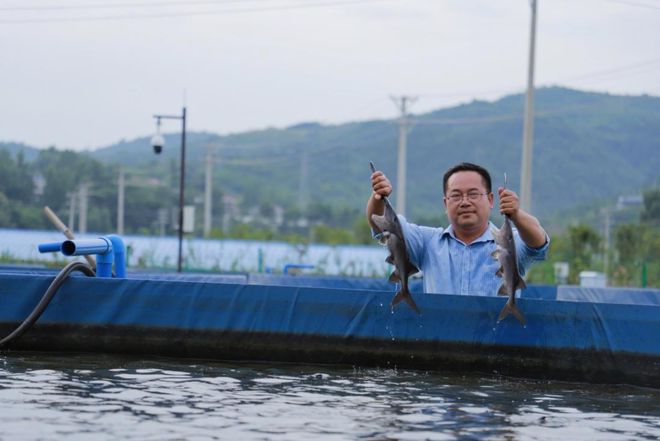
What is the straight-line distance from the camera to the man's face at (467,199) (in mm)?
10109

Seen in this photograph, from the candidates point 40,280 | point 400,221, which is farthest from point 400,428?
point 40,280

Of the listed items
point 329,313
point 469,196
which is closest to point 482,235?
point 469,196

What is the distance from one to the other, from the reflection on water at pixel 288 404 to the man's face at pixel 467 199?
4.57 ft

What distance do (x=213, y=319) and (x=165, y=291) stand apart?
585mm

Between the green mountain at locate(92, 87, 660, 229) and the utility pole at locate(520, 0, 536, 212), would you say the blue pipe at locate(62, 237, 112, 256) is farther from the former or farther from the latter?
the green mountain at locate(92, 87, 660, 229)

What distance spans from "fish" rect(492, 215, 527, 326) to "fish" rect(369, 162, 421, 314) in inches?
31.2

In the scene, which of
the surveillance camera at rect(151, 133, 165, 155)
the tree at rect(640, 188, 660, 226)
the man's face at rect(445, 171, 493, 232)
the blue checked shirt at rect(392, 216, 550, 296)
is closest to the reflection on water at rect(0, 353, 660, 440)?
the blue checked shirt at rect(392, 216, 550, 296)

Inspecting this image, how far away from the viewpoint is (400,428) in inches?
302

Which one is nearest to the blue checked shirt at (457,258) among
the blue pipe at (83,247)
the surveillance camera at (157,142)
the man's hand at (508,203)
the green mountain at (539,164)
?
the man's hand at (508,203)

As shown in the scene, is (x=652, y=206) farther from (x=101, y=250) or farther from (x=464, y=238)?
(x=464, y=238)

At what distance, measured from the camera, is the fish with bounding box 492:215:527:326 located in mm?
9578

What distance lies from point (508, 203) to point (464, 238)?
1.17m

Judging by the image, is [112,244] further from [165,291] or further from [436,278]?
[436,278]

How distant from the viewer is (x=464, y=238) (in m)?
10.4
